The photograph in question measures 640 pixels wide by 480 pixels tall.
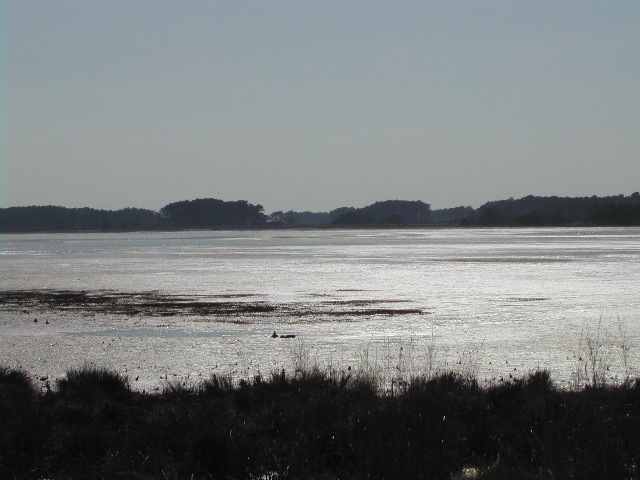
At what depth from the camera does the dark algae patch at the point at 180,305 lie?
60.8 feet

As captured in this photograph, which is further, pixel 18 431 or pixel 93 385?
pixel 93 385

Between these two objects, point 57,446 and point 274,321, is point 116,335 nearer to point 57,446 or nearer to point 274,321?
point 274,321

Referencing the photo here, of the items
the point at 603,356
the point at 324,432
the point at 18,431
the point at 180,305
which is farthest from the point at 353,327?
the point at 18,431

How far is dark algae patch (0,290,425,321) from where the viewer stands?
18531 millimetres

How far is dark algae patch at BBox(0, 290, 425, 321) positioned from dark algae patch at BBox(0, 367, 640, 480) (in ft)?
28.2

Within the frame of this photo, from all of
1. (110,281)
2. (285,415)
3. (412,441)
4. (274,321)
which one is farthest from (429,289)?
(412,441)

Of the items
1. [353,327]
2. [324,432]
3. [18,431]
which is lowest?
[353,327]

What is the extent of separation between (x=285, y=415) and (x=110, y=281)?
70.7 ft

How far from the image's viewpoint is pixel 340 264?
125ft

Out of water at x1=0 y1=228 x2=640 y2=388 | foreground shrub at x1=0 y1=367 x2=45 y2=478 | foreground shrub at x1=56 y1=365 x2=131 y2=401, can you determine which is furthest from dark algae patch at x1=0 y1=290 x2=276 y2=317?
foreground shrub at x1=0 y1=367 x2=45 y2=478

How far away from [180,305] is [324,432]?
1343 cm

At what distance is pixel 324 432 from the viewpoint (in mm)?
7555

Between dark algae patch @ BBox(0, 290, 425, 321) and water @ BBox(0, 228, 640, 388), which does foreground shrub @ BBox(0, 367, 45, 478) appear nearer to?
water @ BBox(0, 228, 640, 388)

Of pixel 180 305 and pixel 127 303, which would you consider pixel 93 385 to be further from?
pixel 127 303
